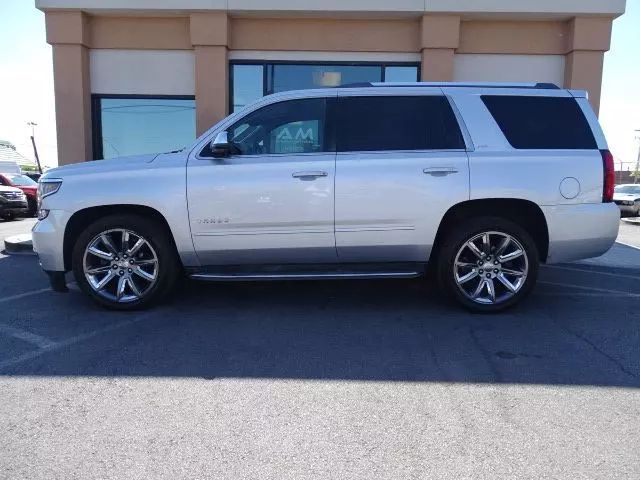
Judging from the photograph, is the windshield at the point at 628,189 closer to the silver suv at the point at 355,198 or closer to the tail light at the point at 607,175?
A: the silver suv at the point at 355,198

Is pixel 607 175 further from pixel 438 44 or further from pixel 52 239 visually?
pixel 438 44

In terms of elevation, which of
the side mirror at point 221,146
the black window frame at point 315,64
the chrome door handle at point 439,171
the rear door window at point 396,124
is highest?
the black window frame at point 315,64

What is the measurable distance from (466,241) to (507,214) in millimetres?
577

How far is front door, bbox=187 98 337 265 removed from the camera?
15.7ft

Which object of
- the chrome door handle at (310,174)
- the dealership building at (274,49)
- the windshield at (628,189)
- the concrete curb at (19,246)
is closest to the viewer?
the chrome door handle at (310,174)

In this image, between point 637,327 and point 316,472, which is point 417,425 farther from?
point 637,327

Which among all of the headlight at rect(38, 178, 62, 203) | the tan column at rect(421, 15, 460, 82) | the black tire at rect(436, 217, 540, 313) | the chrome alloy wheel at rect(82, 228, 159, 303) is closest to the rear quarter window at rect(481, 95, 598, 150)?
the black tire at rect(436, 217, 540, 313)

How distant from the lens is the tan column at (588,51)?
9477mm

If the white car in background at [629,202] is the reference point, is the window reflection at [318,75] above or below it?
above

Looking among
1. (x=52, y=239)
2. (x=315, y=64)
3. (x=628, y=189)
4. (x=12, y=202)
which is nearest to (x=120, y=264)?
(x=52, y=239)

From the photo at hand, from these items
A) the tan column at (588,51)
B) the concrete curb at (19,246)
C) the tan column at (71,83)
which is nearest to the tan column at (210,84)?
the tan column at (71,83)

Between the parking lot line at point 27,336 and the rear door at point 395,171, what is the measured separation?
265 centimetres

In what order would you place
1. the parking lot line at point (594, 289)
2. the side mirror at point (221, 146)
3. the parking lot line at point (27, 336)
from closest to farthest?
the parking lot line at point (27, 336)
the side mirror at point (221, 146)
the parking lot line at point (594, 289)

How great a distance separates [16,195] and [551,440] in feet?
53.1
